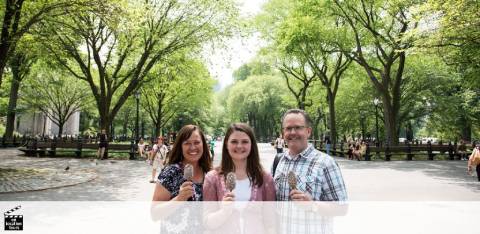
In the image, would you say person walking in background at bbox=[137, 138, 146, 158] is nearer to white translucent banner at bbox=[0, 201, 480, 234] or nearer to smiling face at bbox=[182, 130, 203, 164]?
white translucent banner at bbox=[0, 201, 480, 234]

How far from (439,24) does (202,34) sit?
13715mm

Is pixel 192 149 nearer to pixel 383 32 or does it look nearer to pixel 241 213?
pixel 241 213

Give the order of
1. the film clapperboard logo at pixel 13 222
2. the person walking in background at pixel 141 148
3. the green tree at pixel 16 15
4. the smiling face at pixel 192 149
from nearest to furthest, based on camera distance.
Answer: the smiling face at pixel 192 149, the film clapperboard logo at pixel 13 222, the green tree at pixel 16 15, the person walking in background at pixel 141 148

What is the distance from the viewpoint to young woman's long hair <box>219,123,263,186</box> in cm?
283

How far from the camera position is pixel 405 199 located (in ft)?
31.8

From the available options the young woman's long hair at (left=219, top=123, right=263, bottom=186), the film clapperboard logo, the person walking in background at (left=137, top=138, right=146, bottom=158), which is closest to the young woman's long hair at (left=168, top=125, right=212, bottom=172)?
the young woman's long hair at (left=219, top=123, right=263, bottom=186)

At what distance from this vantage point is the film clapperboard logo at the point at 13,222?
21.2 feet

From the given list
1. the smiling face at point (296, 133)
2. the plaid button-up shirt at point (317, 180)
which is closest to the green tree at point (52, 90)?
the smiling face at point (296, 133)

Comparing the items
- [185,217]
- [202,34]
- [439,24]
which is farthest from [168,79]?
[185,217]

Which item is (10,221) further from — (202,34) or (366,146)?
(366,146)

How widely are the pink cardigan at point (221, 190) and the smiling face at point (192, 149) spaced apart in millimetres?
361

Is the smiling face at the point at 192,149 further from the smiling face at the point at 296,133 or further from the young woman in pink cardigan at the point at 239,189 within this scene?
the smiling face at the point at 296,133

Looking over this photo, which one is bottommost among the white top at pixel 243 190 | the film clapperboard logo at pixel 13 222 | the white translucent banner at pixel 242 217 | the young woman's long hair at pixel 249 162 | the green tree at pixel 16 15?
the film clapperboard logo at pixel 13 222

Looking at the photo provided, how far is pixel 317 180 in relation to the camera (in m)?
2.76
